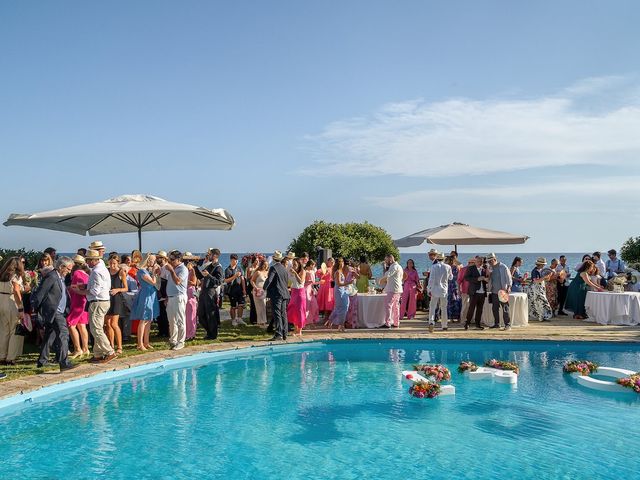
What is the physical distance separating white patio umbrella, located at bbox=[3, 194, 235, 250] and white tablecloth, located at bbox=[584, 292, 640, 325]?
907cm

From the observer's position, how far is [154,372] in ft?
32.4

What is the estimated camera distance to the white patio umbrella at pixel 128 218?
456 inches

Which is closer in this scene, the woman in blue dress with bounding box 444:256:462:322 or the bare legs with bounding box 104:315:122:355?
the bare legs with bounding box 104:315:122:355

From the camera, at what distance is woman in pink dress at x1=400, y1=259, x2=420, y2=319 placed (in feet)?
48.9

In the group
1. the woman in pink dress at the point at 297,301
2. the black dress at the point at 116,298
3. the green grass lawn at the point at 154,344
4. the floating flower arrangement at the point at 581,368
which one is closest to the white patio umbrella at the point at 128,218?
the black dress at the point at 116,298

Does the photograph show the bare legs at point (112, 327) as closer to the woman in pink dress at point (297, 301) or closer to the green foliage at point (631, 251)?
the woman in pink dress at point (297, 301)

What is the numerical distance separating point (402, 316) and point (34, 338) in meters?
8.64

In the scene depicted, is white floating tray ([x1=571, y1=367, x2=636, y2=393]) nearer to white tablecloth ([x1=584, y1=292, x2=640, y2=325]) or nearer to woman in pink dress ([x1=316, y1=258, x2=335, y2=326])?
white tablecloth ([x1=584, y1=292, x2=640, y2=325])

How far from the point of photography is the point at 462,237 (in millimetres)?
16359

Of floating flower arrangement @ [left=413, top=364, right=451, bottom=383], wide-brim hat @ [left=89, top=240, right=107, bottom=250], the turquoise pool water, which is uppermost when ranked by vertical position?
wide-brim hat @ [left=89, top=240, right=107, bottom=250]

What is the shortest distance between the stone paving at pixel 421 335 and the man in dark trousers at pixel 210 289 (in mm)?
719

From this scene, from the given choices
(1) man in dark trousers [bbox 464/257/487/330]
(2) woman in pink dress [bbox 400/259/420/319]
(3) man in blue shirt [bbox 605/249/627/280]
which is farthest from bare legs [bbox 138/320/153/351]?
(3) man in blue shirt [bbox 605/249/627/280]

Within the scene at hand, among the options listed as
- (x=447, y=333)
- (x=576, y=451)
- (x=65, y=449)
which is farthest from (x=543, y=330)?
(x=65, y=449)

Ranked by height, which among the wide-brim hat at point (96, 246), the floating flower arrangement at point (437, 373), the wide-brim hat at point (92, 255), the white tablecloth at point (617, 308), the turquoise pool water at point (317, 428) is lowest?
the turquoise pool water at point (317, 428)
